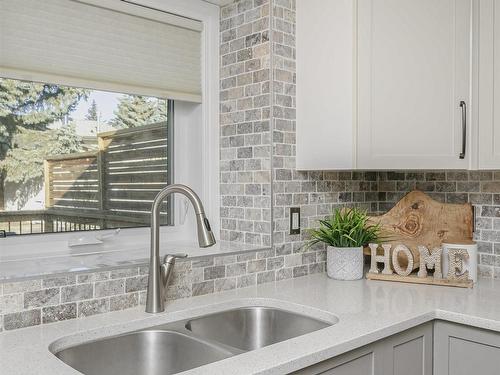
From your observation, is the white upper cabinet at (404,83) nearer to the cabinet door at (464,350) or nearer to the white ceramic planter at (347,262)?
the white ceramic planter at (347,262)

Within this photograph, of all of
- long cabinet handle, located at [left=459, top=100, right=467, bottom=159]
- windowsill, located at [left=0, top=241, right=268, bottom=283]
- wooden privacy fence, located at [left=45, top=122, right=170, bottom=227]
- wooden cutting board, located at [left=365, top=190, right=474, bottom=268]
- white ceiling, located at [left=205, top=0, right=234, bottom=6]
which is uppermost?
white ceiling, located at [left=205, top=0, right=234, bottom=6]

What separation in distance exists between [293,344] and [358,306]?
0.45m

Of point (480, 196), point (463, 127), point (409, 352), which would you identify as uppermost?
point (463, 127)

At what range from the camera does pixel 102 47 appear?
1.95 meters

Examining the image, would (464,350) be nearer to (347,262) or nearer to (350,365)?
(350,365)

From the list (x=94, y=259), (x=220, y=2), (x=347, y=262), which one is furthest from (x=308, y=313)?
(x=220, y=2)

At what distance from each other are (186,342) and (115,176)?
34.2 inches

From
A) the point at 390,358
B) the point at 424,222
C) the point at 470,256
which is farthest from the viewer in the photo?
the point at 424,222

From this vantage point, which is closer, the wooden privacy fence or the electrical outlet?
the wooden privacy fence

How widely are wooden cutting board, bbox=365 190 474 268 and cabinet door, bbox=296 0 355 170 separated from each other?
18.2 inches

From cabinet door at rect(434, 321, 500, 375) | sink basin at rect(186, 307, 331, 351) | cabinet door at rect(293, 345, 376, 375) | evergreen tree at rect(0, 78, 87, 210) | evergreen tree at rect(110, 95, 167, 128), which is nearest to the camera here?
cabinet door at rect(293, 345, 376, 375)

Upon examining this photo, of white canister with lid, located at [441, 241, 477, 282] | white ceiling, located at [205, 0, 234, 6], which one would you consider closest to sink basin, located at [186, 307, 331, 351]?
white canister with lid, located at [441, 241, 477, 282]

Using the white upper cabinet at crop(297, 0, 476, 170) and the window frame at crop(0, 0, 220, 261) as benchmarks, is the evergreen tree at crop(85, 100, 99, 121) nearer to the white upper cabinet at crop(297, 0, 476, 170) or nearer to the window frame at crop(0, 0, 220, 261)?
the window frame at crop(0, 0, 220, 261)

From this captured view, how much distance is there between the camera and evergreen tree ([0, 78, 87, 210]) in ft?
5.90
